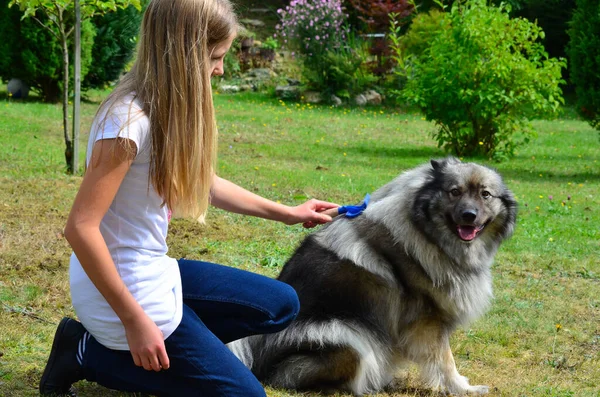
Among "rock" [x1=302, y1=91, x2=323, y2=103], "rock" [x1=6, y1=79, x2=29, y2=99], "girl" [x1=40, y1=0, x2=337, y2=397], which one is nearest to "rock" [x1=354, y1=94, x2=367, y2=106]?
"rock" [x1=302, y1=91, x2=323, y2=103]

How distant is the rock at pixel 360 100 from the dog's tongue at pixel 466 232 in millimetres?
14853

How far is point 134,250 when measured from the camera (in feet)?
8.51

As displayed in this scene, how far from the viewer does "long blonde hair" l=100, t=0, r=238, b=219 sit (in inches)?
99.3

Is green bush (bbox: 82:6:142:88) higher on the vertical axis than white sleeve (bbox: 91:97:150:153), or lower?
lower

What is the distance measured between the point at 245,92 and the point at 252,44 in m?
2.84

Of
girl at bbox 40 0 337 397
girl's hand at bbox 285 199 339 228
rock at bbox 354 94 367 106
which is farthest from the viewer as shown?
rock at bbox 354 94 367 106

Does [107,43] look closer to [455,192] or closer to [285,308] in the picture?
[455,192]

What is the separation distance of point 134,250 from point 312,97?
52.7 ft

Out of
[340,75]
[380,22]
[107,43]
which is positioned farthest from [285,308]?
[380,22]

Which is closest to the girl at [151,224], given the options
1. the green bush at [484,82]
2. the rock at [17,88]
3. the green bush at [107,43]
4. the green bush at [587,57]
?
the green bush at [484,82]

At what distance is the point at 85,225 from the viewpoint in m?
2.32

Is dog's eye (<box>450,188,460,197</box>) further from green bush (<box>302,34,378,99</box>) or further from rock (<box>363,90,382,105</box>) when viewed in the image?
rock (<box>363,90,382,105</box>)

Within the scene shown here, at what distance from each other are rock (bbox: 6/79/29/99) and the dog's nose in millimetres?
12817

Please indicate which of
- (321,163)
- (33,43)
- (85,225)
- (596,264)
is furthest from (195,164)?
(33,43)
